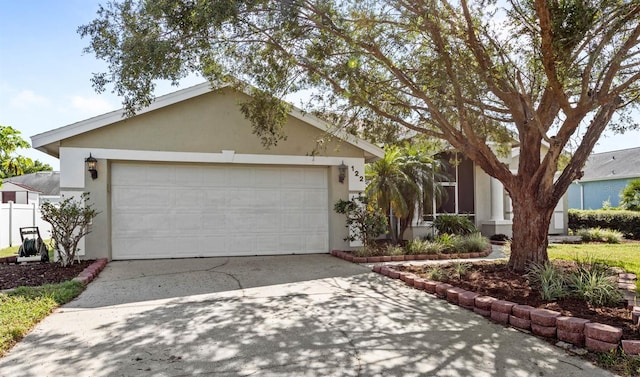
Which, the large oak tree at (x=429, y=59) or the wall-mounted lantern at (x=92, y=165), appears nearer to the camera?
the large oak tree at (x=429, y=59)

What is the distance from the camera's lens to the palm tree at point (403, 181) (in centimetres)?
1095

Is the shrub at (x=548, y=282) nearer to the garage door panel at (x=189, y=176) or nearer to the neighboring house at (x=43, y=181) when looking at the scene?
the garage door panel at (x=189, y=176)

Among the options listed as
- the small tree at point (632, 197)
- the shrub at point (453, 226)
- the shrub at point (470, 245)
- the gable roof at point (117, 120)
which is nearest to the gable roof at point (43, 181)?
the gable roof at point (117, 120)

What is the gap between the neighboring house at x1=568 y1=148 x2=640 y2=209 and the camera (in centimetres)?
2500

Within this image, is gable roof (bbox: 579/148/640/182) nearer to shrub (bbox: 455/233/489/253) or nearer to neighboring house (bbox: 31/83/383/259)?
shrub (bbox: 455/233/489/253)

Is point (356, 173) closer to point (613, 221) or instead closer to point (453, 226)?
point (453, 226)

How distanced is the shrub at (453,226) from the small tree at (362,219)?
314 centimetres

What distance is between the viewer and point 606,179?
85.1ft

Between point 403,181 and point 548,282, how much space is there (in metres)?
5.71

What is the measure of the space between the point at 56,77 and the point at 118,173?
242 cm

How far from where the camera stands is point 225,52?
304 inches

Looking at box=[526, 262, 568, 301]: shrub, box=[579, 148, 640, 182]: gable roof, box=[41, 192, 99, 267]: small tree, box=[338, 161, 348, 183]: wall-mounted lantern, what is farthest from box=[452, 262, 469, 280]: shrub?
box=[579, 148, 640, 182]: gable roof

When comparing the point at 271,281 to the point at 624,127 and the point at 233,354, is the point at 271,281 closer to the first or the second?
the point at 233,354

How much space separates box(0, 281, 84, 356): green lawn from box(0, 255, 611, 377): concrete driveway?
0.14 metres
